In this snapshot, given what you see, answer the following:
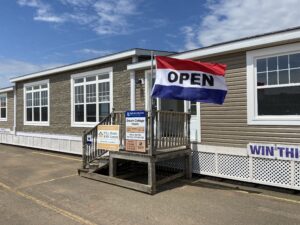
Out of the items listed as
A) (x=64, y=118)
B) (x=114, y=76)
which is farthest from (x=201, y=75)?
(x=64, y=118)

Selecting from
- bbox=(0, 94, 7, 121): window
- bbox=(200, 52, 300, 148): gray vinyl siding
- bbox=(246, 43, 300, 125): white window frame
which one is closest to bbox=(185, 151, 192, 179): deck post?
bbox=(200, 52, 300, 148): gray vinyl siding

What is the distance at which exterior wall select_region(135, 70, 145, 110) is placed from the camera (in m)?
10.6

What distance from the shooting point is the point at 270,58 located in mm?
7473

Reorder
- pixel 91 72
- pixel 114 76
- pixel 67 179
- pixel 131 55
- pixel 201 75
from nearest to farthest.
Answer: pixel 201 75 < pixel 67 179 < pixel 131 55 < pixel 114 76 < pixel 91 72

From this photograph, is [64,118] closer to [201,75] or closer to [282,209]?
[201,75]

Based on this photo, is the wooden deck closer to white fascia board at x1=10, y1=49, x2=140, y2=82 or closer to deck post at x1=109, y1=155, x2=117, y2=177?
deck post at x1=109, y1=155, x2=117, y2=177

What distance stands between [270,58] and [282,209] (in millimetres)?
3478

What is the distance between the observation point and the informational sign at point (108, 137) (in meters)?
8.20

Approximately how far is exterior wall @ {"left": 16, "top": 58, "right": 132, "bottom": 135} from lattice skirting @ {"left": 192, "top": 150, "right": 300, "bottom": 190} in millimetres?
3765

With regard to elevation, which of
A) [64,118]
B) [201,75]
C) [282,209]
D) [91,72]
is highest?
[91,72]

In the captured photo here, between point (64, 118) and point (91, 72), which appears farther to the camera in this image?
point (64, 118)

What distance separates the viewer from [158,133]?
298 inches

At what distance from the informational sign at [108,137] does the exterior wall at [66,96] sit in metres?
2.66

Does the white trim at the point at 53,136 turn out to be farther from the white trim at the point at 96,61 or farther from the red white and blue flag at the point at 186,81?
the red white and blue flag at the point at 186,81
